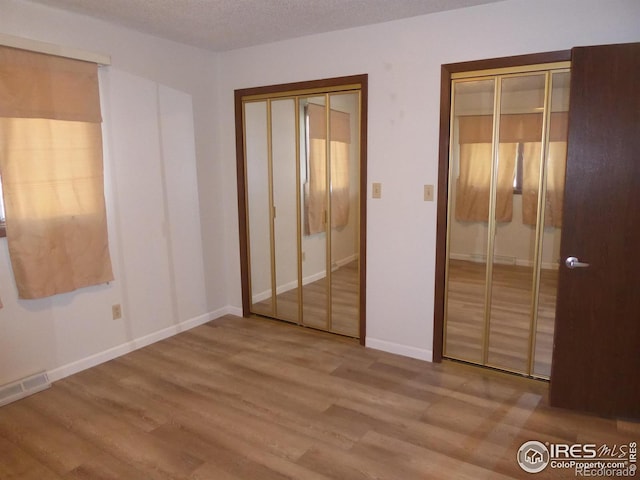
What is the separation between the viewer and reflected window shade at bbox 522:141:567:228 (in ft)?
9.05

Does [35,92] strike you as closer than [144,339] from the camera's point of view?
Yes

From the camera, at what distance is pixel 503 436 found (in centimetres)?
239

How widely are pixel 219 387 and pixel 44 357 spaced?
1194 mm

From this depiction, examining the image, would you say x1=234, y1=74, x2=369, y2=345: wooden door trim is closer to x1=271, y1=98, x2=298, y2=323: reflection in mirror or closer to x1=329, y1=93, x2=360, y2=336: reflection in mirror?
x1=329, y1=93, x2=360, y2=336: reflection in mirror

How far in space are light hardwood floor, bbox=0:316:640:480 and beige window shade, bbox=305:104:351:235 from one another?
111 cm

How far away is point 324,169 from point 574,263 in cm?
193

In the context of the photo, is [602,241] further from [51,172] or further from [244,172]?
[51,172]

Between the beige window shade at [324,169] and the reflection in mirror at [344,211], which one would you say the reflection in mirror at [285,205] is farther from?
the reflection in mirror at [344,211]

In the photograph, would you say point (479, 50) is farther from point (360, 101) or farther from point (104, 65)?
point (104, 65)

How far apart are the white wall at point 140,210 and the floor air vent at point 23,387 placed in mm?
60

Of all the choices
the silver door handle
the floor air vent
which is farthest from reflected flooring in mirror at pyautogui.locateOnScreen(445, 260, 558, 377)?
the floor air vent

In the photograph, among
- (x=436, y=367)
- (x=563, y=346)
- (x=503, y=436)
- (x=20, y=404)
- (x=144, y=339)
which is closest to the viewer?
(x=503, y=436)

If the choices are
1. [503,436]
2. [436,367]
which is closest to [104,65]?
[436,367]

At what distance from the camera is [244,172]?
405 cm
